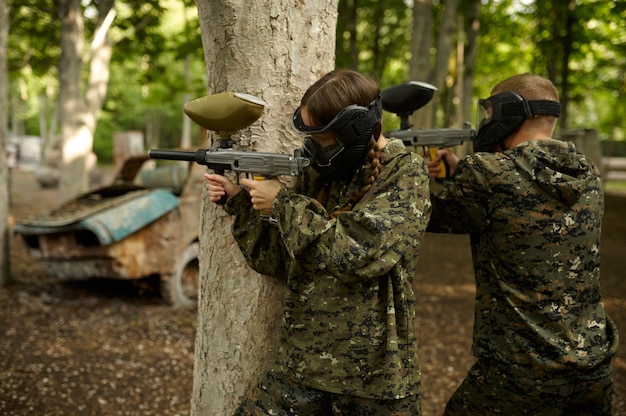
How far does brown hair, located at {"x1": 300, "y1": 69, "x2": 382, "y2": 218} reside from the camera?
1739mm

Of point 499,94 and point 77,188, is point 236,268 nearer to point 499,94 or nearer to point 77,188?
point 499,94

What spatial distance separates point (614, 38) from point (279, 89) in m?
13.0

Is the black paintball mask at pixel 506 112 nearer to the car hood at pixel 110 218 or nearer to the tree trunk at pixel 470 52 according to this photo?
the car hood at pixel 110 218

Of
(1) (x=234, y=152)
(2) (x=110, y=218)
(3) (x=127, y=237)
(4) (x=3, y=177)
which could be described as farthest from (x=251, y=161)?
(4) (x=3, y=177)

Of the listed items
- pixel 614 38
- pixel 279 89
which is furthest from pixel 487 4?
pixel 279 89

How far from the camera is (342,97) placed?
174 cm

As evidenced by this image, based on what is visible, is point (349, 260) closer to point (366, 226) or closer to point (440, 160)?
point (366, 226)

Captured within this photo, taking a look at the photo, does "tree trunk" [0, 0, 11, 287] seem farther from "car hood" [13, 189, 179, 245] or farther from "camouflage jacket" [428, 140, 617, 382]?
"camouflage jacket" [428, 140, 617, 382]

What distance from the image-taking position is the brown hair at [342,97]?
174 centimetres

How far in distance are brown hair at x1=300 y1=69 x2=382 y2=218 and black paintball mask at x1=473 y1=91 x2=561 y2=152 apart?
2.67 ft

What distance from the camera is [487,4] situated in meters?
13.7

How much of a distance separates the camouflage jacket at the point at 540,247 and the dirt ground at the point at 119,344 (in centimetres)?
177

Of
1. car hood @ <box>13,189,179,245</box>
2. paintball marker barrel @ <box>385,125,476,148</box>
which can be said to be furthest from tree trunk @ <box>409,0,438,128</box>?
paintball marker barrel @ <box>385,125,476,148</box>

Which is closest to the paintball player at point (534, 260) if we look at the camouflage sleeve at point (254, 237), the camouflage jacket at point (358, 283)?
the camouflage jacket at point (358, 283)
